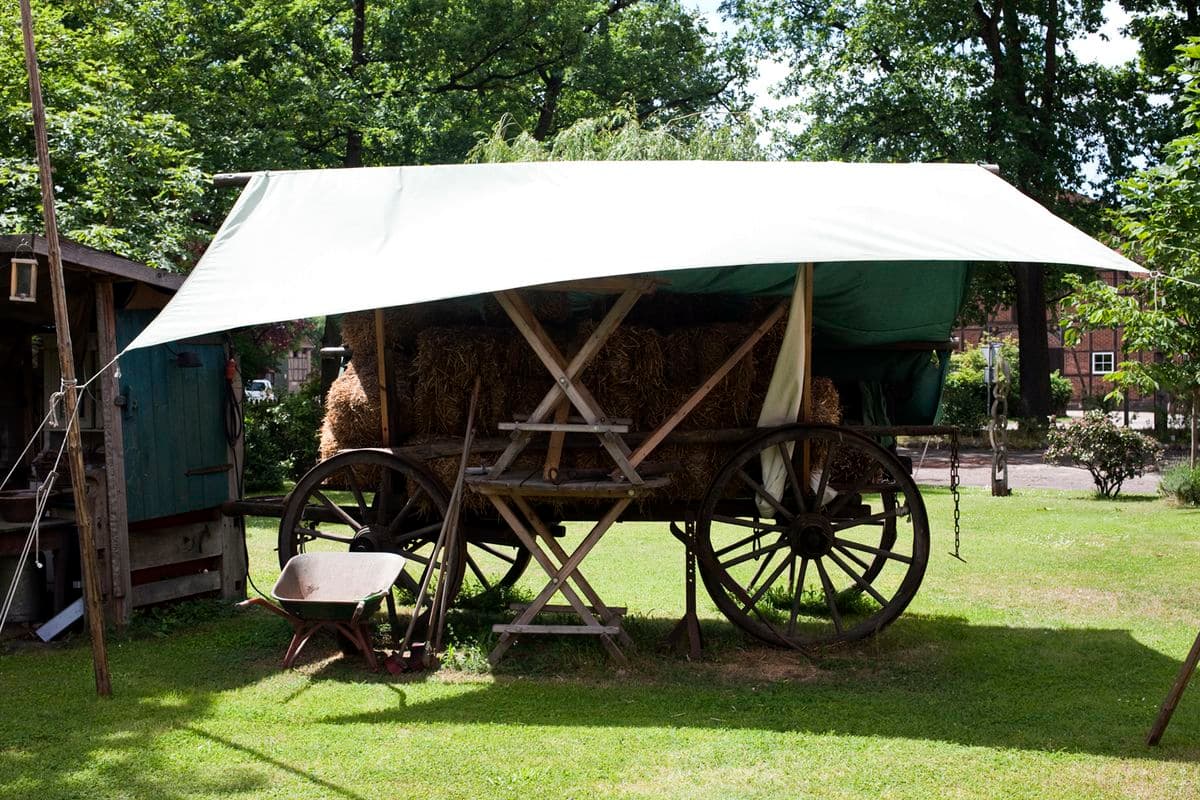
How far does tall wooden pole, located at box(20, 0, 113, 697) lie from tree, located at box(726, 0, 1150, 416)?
2370 cm

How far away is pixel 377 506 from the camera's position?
7750mm

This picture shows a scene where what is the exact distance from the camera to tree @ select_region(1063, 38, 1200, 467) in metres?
12.2

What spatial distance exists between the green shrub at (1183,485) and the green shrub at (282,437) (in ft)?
42.1

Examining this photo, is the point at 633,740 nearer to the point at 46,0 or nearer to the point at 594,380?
the point at 594,380

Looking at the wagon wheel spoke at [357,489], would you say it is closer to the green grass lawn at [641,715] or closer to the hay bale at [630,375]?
the green grass lawn at [641,715]

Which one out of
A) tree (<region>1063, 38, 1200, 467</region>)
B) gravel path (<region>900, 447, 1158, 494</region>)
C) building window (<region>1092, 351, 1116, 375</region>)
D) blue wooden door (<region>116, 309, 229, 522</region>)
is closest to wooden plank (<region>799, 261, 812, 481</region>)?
blue wooden door (<region>116, 309, 229, 522</region>)

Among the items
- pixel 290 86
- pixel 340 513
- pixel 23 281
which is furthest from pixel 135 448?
pixel 290 86

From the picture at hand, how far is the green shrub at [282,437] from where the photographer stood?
18.4 meters

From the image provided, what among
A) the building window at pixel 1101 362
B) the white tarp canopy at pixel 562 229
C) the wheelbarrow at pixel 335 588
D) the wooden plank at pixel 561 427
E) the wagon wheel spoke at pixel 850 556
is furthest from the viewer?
the building window at pixel 1101 362

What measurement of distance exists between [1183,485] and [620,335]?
11135 mm

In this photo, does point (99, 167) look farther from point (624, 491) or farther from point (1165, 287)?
point (1165, 287)

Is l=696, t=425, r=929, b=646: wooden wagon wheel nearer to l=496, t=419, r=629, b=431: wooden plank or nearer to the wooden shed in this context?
l=496, t=419, r=629, b=431: wooden plank

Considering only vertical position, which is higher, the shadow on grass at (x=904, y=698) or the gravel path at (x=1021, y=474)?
the shadow on grass at (x=904, y=698)

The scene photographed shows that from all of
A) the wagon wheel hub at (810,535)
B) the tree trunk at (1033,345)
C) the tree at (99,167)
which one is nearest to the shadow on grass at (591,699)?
the wagon wheel hub at (810,535)
